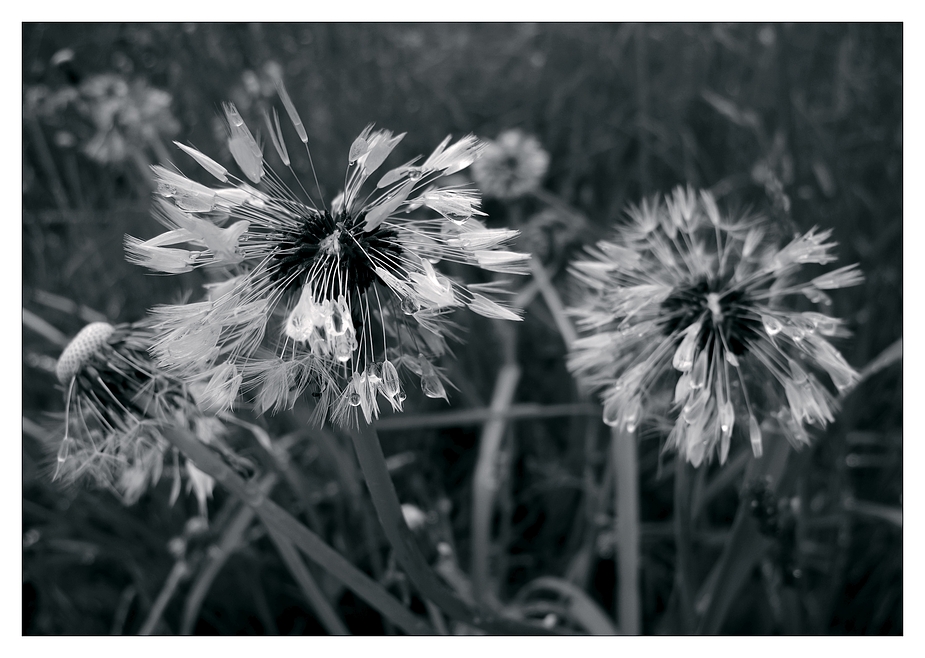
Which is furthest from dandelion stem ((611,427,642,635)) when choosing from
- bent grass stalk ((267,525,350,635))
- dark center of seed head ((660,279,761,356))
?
bent grass stalk ((267,525,350,635))

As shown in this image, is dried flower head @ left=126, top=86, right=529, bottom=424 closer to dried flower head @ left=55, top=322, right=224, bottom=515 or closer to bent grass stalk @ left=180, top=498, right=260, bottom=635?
dried flower head @ left=55, top=322, right=224, bottom=515

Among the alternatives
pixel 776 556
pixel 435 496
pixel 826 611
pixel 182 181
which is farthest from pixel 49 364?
pixel 826 611

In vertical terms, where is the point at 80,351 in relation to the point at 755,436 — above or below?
above

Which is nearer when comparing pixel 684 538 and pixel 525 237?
pixel 684 538

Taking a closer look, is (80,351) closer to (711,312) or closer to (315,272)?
(315,272)

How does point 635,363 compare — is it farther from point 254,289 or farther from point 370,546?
point 370,546

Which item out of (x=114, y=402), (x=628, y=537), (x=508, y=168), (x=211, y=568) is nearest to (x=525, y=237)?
(x=508, y=168)
